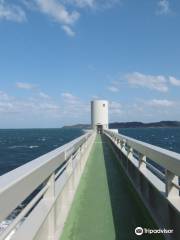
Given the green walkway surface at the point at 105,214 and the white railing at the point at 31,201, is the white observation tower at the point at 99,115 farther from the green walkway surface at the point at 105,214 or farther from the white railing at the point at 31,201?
the white railing at the point at 31,201

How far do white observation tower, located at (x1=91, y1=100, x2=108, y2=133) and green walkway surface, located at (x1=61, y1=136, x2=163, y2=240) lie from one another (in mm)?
47135

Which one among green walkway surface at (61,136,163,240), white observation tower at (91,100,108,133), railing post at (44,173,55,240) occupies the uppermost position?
white observation tower at (91,100,108,133)

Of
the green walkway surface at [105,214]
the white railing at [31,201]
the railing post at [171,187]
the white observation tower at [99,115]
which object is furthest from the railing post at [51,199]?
the white observation tower at [99,115]

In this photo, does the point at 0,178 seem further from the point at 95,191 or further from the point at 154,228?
the point at 95,191

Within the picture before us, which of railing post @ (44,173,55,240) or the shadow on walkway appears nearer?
railing post @ (44,173,55,240)

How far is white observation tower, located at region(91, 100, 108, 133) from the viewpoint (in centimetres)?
5616

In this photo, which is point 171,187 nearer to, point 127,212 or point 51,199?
point 51,199

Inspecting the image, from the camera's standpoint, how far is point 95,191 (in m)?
7.80

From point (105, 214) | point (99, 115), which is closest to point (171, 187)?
point (105, 214)

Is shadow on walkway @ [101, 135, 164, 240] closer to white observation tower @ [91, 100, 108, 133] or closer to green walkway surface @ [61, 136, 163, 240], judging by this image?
green walkway surface @ [61, 136, 163, 240]

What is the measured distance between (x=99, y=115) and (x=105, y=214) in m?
50.4

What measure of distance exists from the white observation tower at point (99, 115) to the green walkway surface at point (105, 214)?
1856 inches

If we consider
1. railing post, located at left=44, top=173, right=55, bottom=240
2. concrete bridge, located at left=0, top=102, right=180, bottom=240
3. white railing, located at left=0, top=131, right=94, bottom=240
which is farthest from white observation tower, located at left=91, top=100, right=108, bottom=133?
railing post, located at left=44, top=173, right=55, bottom=240

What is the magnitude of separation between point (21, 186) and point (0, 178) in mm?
168
